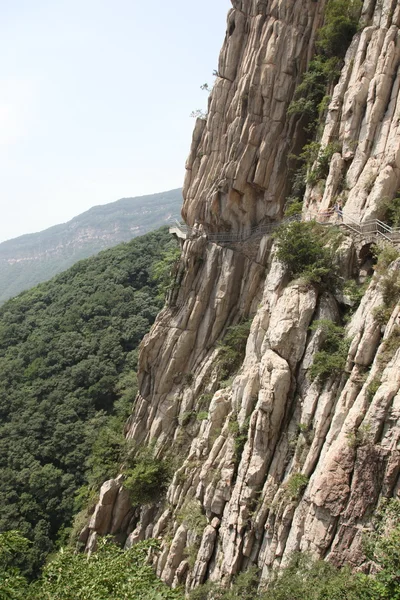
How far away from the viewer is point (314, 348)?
16.6 meters

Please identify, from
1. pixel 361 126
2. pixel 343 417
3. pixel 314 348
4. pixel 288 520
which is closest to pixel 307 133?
pixel 361 126

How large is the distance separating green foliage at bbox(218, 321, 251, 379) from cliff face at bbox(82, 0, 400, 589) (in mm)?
715

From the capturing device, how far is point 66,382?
42.3 meters

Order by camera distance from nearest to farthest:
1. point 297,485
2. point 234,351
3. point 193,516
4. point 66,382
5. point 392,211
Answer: point 297,485 → point 392,211 → point 193,516 → point 234,351 → point 66,382

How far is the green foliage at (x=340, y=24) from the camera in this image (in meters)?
24.7

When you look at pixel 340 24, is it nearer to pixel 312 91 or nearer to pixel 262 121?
pixel 312 91

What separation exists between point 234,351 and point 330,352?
824cm

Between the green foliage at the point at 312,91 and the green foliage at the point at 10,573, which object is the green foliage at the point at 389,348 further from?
the green foliage at the point at 312,91

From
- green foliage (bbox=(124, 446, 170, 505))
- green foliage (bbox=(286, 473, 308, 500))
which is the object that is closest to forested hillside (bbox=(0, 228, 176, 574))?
green foliage (bbox=(124, 446, 170, 505))

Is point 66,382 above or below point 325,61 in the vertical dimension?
below

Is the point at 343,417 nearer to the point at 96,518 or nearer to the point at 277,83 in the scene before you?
the point at 96,518

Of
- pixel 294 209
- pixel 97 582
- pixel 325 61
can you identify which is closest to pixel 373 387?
pixel 97 582

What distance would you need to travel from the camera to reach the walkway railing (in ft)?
58.4

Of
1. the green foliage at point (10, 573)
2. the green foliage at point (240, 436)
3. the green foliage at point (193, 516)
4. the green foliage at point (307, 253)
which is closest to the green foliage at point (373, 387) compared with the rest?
the green foliage at point (307, 253)
